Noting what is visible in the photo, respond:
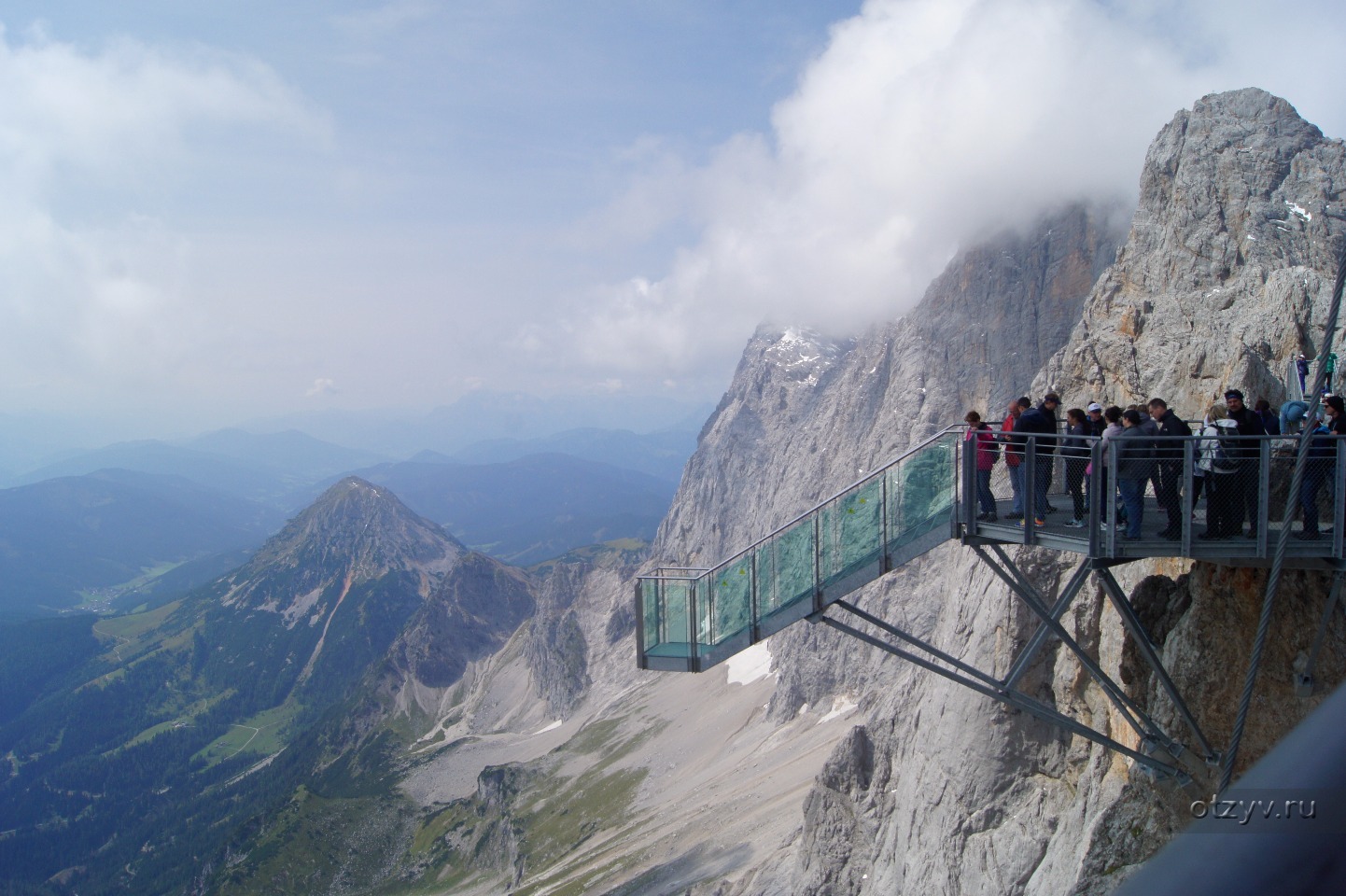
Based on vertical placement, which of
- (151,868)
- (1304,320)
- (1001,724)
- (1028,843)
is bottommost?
(151,868)

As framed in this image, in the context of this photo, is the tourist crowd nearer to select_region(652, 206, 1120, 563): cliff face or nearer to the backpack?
→ the backpack

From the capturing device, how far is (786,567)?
16.6 meters

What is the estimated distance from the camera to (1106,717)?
20.4 meters

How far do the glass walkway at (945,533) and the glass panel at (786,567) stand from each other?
0.07 feet

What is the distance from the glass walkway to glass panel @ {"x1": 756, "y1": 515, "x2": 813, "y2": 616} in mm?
22

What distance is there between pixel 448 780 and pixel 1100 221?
13512 cm

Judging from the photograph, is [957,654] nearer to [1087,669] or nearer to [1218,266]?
[1218,266]

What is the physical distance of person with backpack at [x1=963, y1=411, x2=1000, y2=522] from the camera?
14400 mm

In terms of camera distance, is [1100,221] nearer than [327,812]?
Yes

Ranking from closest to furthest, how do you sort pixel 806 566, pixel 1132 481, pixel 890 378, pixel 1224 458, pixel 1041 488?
pixel 1224 458, pixel 1132 481, pixel 1041 488, pixel 806 566, pixel 890 378

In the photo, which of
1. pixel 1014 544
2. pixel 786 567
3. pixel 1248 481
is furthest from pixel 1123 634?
pixel 786 567

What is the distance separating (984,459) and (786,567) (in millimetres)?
4303

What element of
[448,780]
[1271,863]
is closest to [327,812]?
[448,780]

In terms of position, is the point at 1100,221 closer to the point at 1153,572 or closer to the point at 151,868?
the point at 1153,572
